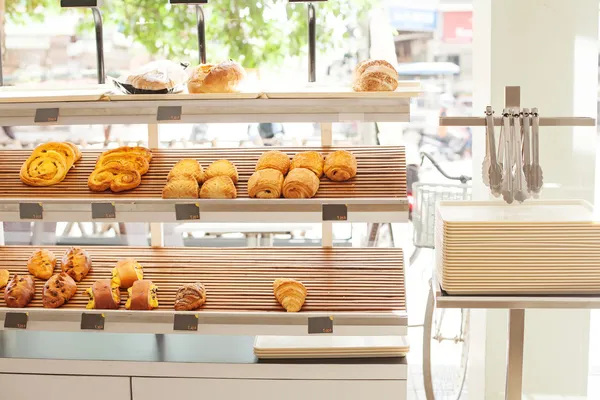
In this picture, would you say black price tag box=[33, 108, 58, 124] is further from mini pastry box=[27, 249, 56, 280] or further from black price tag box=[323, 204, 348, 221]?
black price tag box=[323, 204, 348, 221]

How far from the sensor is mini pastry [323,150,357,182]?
7.76ft

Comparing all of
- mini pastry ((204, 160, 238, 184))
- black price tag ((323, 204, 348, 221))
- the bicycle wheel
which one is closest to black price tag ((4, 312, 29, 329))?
mini pastry ((204, 160, 238, 184))

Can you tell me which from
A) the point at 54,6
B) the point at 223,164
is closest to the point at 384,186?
the point at 223,164

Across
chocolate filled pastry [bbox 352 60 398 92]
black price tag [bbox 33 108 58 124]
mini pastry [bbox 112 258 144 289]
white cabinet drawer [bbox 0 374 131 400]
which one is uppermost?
chocolate filled pastry [bbox 352 60 398 92]

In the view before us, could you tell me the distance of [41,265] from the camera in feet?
8.15

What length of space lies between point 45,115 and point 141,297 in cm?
67

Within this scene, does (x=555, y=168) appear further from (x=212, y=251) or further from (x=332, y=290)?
(x=212, y=251)

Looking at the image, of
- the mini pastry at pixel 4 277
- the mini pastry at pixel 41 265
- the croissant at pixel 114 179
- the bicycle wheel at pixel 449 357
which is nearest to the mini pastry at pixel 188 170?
the croissant at pixel 114 179

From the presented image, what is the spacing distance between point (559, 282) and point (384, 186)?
0.73 metres

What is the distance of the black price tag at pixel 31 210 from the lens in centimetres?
231

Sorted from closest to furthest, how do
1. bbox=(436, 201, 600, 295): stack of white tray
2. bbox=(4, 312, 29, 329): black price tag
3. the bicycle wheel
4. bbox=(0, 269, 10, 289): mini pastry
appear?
bbox=(436, 201, 600, 295): stack of white tray → bbox=(4, 312, 29, 329): black price tag → bbox=(0, 269, 10, 289): mini pastry → the bicycle wheel

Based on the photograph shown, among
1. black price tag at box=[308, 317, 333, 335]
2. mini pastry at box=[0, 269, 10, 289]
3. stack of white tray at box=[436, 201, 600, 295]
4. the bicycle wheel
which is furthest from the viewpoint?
the bicycle wheel

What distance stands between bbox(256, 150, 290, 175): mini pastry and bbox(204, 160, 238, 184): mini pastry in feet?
0.28

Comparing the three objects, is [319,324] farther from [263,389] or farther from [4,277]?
[4,277]
